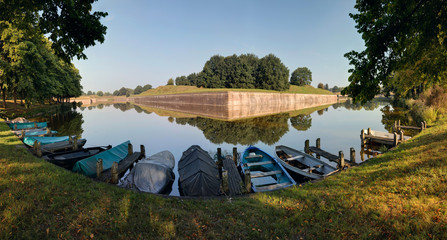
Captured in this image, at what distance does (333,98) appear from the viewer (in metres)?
120

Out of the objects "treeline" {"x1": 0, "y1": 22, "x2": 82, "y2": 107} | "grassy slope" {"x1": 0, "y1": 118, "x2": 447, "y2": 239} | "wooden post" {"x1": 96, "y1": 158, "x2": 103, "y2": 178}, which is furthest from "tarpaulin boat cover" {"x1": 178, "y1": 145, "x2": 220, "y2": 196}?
"treeline" {"x1": 0, "y1": 22, "x2": 82, "y2": 107}

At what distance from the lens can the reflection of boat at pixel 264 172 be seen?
1030 cm

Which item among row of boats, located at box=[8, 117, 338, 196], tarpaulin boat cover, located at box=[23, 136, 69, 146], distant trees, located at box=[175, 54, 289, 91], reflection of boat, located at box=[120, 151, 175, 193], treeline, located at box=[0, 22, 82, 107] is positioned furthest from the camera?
distant trees, located at box=[175, 54, 289, 91]

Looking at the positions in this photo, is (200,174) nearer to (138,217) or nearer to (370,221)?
(138,217)

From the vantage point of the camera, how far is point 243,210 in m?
7.24

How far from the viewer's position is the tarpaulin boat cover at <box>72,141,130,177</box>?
12266 millimetres

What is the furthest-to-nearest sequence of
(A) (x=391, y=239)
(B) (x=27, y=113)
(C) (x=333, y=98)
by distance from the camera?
1. (C) (x=333, y=98)
2. (B) (x=27, y=113)
3. (A) (x=391, y=239)

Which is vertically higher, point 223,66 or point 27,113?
point 223,66

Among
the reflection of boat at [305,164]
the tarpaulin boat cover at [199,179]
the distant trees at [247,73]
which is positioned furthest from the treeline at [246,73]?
the tarpaulin boat cover at [199,179]

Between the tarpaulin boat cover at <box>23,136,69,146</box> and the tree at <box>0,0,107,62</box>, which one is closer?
the tree at <box>0,0,107,62</box>

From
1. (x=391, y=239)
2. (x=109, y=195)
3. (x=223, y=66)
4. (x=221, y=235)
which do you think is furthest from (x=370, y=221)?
(x=223, y=66)

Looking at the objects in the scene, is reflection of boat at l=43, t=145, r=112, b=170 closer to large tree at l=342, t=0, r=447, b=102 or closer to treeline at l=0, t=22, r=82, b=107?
treeline at l=0, t=22, r=82, b=107

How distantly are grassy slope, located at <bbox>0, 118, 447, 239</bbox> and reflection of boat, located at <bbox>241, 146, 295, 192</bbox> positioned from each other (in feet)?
4.38

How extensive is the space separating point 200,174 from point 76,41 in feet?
29.4
